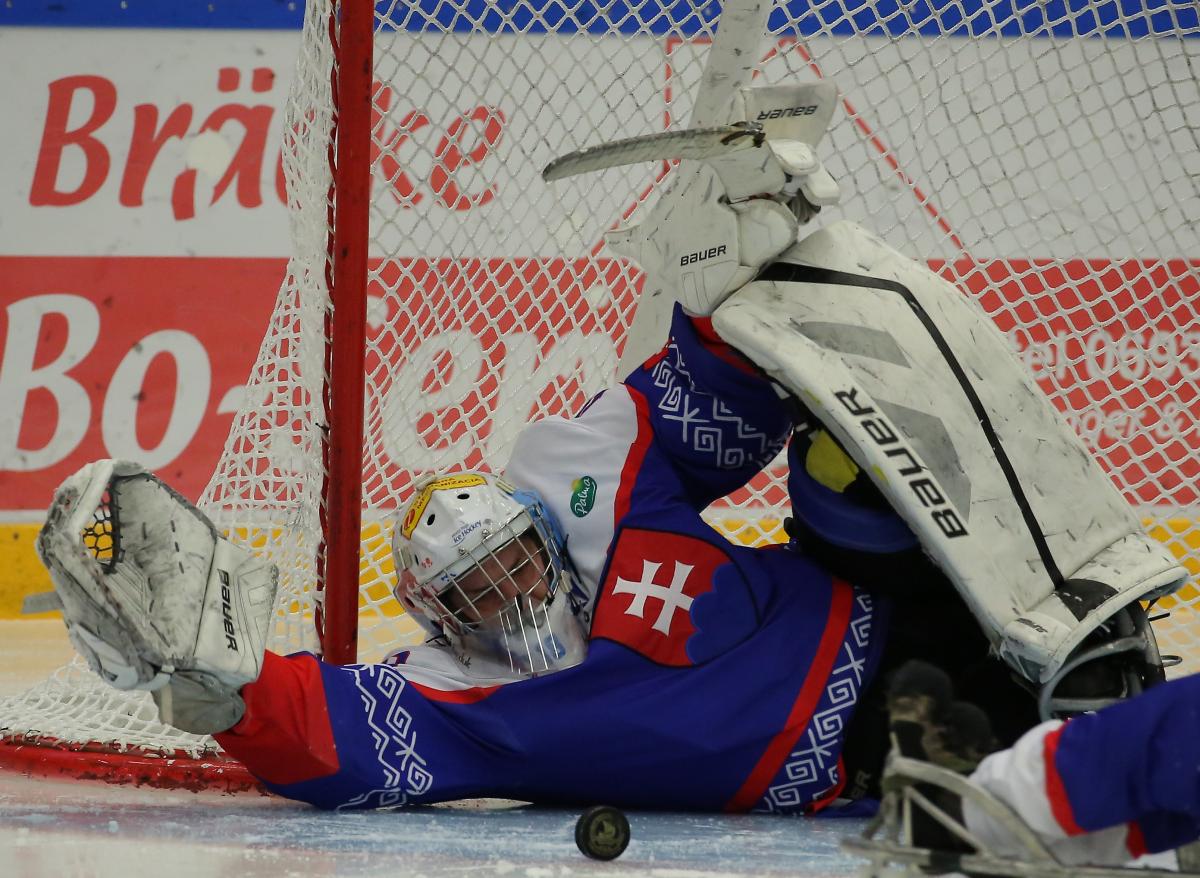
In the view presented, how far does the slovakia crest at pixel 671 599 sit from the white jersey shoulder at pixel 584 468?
0.04 metres

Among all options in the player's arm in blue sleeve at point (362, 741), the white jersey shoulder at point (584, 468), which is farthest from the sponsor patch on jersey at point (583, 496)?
the player's arm in blue sleeve at point (362, 741)

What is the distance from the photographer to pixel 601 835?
1.57m

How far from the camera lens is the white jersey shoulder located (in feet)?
6.37

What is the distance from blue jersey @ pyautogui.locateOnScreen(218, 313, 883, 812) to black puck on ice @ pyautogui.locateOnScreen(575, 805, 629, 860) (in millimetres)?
240

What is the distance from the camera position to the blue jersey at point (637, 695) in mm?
1807

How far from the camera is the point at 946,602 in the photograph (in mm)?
1935

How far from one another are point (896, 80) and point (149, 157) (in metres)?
2.57

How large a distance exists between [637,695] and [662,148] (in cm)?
66

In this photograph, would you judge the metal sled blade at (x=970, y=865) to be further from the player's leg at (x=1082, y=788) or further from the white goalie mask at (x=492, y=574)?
the white goalie mask at (x=492, y=574)

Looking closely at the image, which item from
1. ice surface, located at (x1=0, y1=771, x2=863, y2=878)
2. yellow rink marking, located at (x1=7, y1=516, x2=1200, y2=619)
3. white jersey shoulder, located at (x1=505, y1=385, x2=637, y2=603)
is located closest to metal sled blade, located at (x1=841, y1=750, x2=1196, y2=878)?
ice surface, located at (x1=0, y1=771, x2=863, y2=878)

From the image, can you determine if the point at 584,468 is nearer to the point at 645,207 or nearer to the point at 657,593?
the point at 657,593

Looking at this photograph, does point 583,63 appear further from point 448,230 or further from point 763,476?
point 763,476

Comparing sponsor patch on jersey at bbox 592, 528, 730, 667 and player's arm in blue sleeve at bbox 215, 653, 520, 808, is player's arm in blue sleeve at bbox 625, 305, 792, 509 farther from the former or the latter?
player's arm in blue sleeve at bbox 215, 653, 520, 808

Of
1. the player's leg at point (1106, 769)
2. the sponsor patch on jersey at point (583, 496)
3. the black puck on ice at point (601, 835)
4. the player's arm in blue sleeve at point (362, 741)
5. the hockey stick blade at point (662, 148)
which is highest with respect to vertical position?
the hockey stick blade at point (662, 148)
